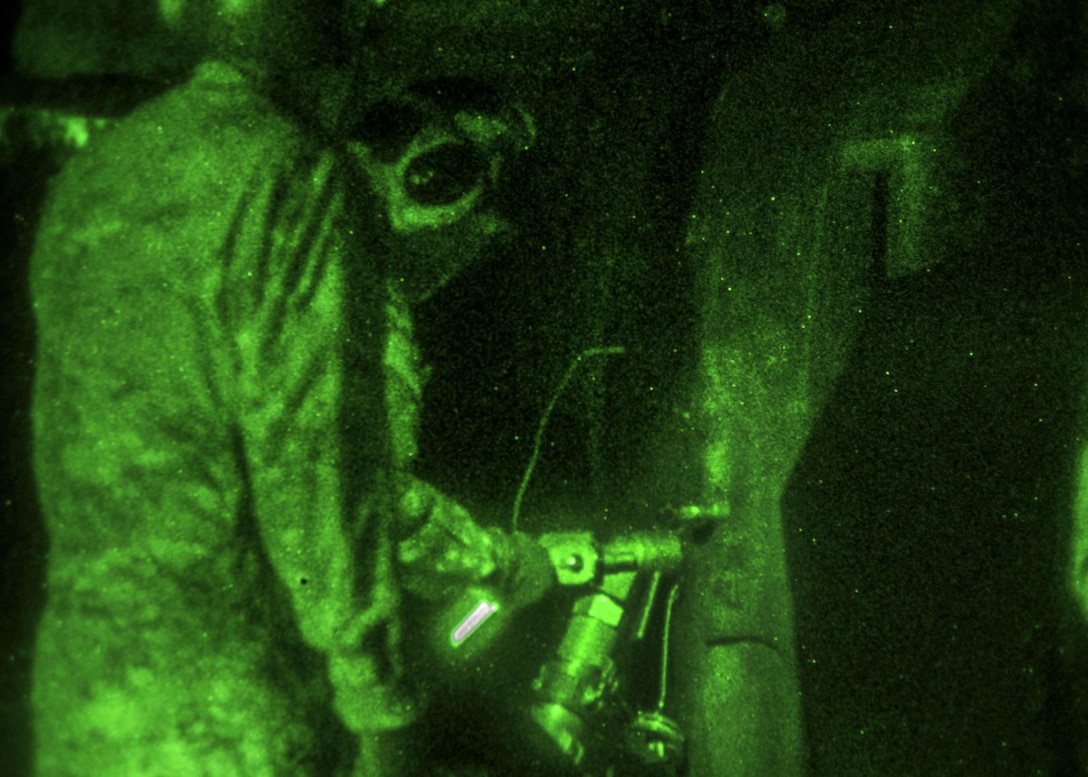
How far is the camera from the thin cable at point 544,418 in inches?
34.1

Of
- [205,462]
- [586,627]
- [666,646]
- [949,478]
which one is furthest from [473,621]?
[949,478]

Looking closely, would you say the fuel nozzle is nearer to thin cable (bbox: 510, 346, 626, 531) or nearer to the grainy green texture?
thin cable (bbox: 510, 346, 626, 531)

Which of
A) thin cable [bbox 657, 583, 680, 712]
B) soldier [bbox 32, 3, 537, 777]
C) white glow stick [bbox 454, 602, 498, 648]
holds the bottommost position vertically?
thin cable [bbox 657, 583, 680, 712]

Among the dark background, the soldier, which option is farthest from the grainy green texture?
the dark background

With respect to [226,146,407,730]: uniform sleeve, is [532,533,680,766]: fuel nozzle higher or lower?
lower

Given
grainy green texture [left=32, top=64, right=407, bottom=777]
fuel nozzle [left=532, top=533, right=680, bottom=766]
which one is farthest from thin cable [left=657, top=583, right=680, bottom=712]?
grainy green texture [left=32, top=64, right=407, bottom=777]

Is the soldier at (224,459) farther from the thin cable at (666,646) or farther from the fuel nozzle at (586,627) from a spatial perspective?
the thin cable at (666,646)

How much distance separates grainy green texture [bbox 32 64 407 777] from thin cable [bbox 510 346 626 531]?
16cm

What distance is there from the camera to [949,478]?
3.01 ft

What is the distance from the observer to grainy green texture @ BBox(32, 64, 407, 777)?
2.53ft

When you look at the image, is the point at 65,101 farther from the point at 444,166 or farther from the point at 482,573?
the point at 482,573

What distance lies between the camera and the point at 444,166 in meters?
0.89

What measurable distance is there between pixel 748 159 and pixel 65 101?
84cm

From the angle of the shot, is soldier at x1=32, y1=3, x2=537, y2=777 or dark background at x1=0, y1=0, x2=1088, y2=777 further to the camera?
dark background at x1=0, y1=0, x2=1088, y2=777
